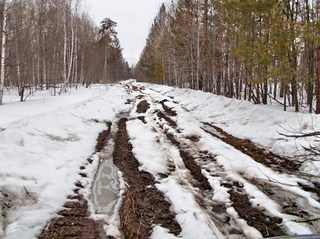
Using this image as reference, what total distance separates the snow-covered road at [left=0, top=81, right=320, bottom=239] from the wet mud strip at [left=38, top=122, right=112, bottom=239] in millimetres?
102

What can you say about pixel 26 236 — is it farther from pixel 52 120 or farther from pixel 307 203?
pixel 52 120

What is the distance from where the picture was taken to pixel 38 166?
4.00 meters

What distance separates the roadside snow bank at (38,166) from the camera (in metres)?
2.76

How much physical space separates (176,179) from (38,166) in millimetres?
2584

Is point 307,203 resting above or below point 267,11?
below

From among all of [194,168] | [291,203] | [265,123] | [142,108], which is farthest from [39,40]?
[291,203]

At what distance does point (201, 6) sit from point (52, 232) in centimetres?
1748

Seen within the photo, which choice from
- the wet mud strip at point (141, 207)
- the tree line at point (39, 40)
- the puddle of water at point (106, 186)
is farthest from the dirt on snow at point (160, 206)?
the tree line at point (39, 40)

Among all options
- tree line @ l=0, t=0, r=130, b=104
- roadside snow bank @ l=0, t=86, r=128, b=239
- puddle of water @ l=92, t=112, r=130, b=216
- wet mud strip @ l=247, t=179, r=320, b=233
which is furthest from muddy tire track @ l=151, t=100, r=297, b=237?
tree line @ l=0, t=0, r=130, b=104

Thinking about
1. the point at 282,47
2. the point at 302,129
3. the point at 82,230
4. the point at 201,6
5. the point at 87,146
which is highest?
the point at 201,6

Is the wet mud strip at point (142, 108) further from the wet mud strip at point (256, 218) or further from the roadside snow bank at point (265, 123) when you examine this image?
the wet mud strip at point (256, 218)

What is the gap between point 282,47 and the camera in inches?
266

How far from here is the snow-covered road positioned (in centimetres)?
273

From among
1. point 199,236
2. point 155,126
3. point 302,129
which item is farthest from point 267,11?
point 199,236
